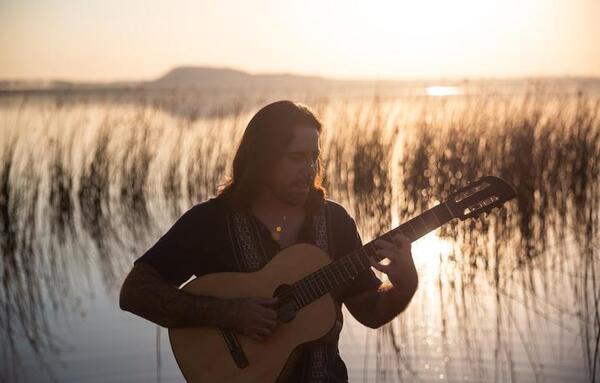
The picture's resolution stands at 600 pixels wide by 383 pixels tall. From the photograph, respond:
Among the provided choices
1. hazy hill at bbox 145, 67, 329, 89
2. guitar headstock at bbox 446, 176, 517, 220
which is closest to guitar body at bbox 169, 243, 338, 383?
guitar headstock at bbox 446, 176, 517, 220

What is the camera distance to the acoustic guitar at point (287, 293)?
2424 millimetres

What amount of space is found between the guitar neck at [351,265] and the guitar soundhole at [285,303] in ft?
0.06

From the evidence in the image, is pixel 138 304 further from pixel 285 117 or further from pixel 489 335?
pixel 489 335

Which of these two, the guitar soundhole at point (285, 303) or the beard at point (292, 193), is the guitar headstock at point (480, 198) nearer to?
the beard at point (292, 193)

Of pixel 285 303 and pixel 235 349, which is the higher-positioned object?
pixel 285 303

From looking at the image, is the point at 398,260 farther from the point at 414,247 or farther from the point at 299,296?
the point at 414,247

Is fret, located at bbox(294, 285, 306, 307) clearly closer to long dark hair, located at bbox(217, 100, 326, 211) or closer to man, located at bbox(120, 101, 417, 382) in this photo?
man, located at bbox(120, 101, 417, 382)

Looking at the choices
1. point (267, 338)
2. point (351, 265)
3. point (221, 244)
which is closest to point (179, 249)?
point (221, 244)

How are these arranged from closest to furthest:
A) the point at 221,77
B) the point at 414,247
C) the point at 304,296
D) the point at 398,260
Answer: the point at 398,260 < the point at 304,296 < the point at 414,247 < the point at 221,77

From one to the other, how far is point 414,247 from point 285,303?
3.64 m

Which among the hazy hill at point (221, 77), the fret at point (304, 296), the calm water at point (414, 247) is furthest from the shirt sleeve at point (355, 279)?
the hazy hill at point (221, 77)

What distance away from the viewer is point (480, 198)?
2.44m

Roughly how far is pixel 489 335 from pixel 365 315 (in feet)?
6.81

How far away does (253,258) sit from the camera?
252 cm
